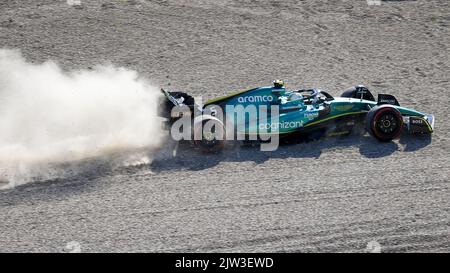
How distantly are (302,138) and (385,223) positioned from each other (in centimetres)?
346

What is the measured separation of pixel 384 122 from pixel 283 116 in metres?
2.20

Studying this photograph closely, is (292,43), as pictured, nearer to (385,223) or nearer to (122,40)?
(122,40)

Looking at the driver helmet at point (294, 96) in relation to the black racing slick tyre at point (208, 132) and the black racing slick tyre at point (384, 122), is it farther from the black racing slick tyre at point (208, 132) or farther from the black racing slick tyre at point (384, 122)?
the black racing slick tyre at point (208, 132)

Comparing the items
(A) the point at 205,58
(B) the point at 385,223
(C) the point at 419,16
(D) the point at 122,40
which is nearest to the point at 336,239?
(B) the point at 385,223

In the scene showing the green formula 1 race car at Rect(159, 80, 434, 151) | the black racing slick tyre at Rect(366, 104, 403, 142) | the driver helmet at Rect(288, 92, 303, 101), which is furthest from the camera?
the driver helmet at Rect(288, 92, 303, 101)

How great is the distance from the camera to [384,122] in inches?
652

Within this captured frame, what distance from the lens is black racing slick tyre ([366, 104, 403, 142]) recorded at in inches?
650

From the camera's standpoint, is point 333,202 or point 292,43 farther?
point 292,43

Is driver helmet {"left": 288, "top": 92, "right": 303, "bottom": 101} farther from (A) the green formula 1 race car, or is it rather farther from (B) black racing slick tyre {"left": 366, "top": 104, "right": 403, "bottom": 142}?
(B) black racing slick tyre {"left": 366, "top": 104, "right": 403, "bottom": 142}

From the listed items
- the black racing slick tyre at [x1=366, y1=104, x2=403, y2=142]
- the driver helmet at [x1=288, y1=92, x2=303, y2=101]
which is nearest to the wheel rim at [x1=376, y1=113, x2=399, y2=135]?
the black racing slick tyre at [x1=366, y1=104, x2=403, y2=142]

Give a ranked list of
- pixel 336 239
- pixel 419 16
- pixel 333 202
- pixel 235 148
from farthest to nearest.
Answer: pixel 419 16
pixel 235 148
pixel 333 202
pixel 336 239

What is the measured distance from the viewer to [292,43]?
2247cm

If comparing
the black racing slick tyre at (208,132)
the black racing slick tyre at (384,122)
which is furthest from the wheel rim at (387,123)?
the black racing slick tyre at (208,132)

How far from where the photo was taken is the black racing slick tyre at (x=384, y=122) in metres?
16.5
